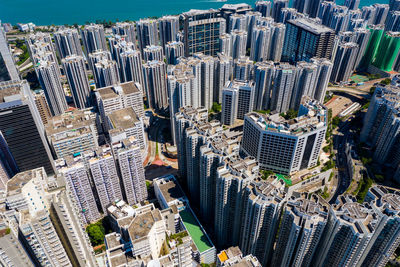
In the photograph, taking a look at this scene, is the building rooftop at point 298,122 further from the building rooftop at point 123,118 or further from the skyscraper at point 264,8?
the skyscraper at point 264,8

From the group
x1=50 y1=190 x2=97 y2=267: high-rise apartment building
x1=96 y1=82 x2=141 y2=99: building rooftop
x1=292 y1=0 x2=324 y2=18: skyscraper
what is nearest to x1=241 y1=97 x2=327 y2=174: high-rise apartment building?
x1=96 y1=82 x2=141 y2=99: building rooftop

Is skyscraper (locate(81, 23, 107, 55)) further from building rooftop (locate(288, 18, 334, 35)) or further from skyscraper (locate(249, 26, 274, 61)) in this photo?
building rooftop (locate(288, 18, 334, 35))

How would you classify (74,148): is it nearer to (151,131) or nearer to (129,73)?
(151,131)

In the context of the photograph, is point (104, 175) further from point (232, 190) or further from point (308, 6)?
point (308, 6)

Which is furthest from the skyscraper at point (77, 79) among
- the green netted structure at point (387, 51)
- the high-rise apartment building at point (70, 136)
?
the green netted structure at point (387, 51)

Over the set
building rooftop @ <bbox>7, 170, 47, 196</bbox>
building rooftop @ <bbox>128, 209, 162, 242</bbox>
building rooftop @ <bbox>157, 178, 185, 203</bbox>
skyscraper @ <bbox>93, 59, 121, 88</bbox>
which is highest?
building rooftop @ <bbox>7, 170, 47, 196</bbox>
